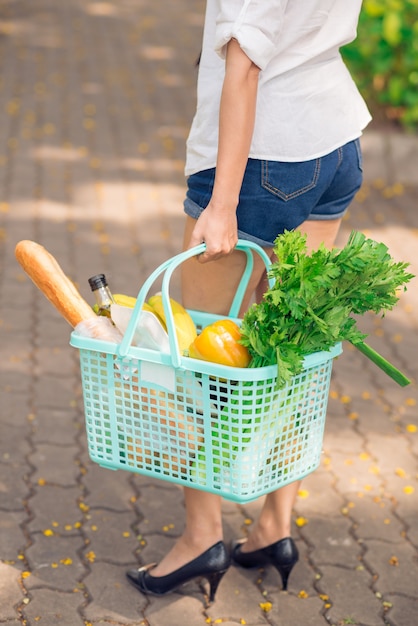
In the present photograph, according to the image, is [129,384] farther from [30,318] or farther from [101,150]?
[101,150]

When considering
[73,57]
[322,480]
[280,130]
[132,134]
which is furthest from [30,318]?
[73,57]

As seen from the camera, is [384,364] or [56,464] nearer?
[384,364]

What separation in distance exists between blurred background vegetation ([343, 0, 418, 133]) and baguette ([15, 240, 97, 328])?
5.44 m

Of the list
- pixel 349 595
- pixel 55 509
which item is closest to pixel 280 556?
pixel 349 595

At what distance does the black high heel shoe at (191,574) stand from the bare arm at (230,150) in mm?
934

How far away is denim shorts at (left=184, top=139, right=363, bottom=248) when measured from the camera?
2.47 metres

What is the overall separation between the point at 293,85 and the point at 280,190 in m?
0.27

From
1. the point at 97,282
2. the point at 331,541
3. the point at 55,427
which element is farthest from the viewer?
the point at 55,427

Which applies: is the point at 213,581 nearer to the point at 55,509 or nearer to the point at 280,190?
the point at 55,509

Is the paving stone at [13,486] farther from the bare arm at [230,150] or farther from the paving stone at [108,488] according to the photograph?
the bare arm at [230,150]

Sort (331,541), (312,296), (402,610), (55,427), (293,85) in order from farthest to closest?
(55,427) < (331,541) < (402,610) < (293,85) < (312,296)

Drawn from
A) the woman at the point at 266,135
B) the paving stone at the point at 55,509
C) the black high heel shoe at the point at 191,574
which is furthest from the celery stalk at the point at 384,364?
the paving stone at the point at 55,509

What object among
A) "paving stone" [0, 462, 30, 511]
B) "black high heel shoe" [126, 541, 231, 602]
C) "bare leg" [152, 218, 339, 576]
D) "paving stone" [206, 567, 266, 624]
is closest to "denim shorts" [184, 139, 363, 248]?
"bare leg" [152, 218, 339, 576]

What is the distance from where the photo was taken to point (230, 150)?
2.33 m
